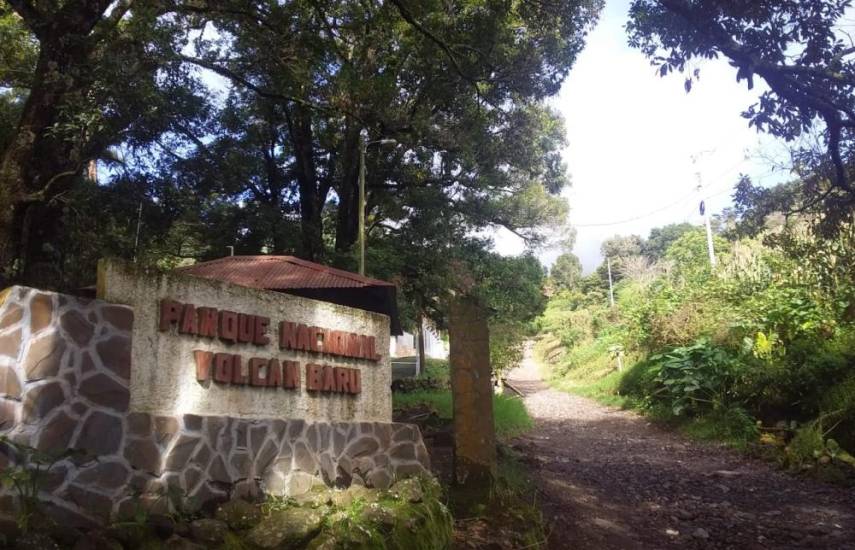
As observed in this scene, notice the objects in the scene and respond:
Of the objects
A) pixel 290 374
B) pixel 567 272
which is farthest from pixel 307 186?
pixel 567 272

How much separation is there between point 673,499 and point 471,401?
3229 millimetres

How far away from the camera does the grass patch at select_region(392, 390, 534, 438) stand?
13812 millimetres

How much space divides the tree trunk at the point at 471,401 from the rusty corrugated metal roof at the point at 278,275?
1302mm

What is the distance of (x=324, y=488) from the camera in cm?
656

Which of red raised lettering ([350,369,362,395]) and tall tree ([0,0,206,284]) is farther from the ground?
tall tree ([0,0,206,284])

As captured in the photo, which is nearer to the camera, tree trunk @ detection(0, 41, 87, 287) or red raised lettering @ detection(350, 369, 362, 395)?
red raised lettering @ detection(350, 369, 362, 395)

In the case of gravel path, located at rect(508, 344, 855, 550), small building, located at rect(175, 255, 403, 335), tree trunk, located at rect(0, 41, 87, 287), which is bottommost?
gravel path, located at rect(508, 344, 855, 550)

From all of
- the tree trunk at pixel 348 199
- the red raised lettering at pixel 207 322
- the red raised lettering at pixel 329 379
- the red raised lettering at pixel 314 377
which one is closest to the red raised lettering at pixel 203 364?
the red raised lettering at pixel 207 322

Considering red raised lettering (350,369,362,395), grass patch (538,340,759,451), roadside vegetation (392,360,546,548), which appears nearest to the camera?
roadside vegetation (392,360,546,548)

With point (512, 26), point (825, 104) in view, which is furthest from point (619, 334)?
point (825, 104)

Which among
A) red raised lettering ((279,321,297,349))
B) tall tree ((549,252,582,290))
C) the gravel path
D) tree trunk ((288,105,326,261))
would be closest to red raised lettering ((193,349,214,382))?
red raised lettering ((279,321,297,349))

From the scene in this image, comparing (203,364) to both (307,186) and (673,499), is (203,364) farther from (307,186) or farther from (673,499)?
(307,186)

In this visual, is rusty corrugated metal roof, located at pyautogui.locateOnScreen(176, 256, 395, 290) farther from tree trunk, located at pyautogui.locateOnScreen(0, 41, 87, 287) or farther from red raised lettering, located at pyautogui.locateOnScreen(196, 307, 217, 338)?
red raised lettering, located at pyautogui.locateOnScreen(196, 307, 217, 338)

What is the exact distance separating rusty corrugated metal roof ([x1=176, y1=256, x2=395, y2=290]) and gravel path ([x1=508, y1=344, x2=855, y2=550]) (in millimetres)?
3816
